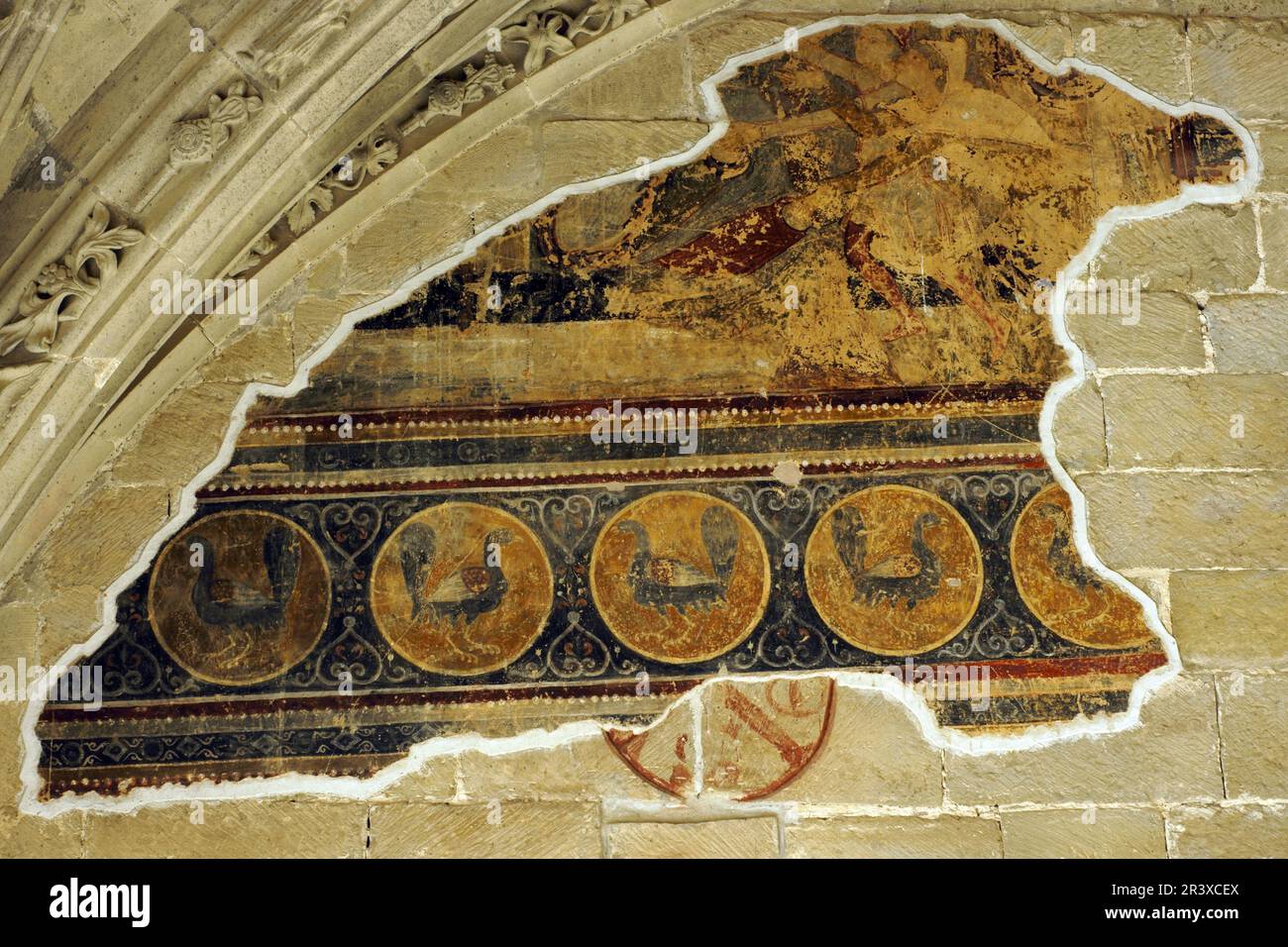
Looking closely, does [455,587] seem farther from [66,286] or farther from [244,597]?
[66,286]

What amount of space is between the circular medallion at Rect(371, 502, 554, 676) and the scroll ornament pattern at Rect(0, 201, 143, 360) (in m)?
1.23

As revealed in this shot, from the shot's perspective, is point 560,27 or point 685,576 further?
point 560,27

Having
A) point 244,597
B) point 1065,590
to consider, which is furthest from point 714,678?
point 244,597

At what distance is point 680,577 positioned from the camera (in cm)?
468

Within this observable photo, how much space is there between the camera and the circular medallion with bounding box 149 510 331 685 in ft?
15.3

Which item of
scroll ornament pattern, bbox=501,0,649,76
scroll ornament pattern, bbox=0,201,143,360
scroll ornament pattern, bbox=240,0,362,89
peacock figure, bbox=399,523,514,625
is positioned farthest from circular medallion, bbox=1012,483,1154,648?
scroll ornament pattern, bbox=0,201,143,360

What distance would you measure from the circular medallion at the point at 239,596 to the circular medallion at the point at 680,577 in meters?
0.94

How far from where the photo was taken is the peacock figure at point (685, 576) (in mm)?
4672

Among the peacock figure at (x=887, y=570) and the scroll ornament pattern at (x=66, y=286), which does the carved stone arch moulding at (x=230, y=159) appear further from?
the peacock figure at (x=887, y=570)

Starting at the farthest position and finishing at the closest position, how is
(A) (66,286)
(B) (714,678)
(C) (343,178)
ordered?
(C) (343,178), (B) (714,678), (A) (66,286)

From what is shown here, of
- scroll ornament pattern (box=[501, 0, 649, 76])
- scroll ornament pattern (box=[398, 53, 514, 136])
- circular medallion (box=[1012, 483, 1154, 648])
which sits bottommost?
circular medallion (box=[1012, 483, 1154, 648])

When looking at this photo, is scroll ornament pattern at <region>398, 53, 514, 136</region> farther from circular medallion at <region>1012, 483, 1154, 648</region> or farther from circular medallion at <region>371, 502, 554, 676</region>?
circular medallion at <region>1012, 483, 1154, 648</region>

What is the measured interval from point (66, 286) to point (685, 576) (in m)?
2.15

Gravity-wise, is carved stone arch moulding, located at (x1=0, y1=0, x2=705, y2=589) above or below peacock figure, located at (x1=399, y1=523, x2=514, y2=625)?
above
